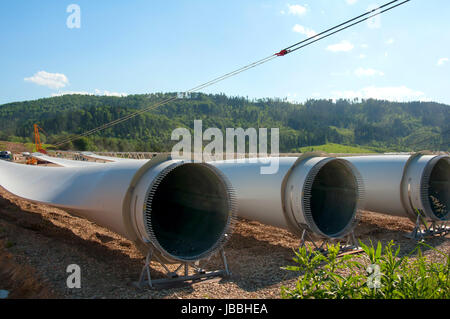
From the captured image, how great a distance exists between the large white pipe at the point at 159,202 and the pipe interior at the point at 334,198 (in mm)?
2864

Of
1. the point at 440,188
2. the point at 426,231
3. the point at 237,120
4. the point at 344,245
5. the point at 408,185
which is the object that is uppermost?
the point at 237,120

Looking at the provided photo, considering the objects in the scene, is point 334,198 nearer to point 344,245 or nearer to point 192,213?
point 344,245

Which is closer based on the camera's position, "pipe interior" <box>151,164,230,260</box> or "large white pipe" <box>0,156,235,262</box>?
"large white pipe" <box>0,156,235,262</box>

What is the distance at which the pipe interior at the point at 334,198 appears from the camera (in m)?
7.68

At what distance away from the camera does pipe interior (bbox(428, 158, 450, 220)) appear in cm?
998

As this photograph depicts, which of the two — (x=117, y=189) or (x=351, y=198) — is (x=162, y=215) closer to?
(x=117, y=189)

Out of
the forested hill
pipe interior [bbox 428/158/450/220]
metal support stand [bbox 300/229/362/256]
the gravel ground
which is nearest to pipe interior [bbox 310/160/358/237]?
metal support stand [bbox 300/229/362/256]

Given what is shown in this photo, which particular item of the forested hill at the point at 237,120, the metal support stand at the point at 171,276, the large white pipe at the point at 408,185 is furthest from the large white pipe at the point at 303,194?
the forested hill at the point at 237,120

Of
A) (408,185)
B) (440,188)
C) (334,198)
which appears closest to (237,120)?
(440,188)

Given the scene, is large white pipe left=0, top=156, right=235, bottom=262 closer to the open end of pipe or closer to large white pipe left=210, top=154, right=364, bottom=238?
the open end of pipe

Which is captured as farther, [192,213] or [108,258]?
[108,258]

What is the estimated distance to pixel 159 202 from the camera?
7199 millimetres

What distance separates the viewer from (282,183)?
7309mm

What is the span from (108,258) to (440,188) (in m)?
9.65
